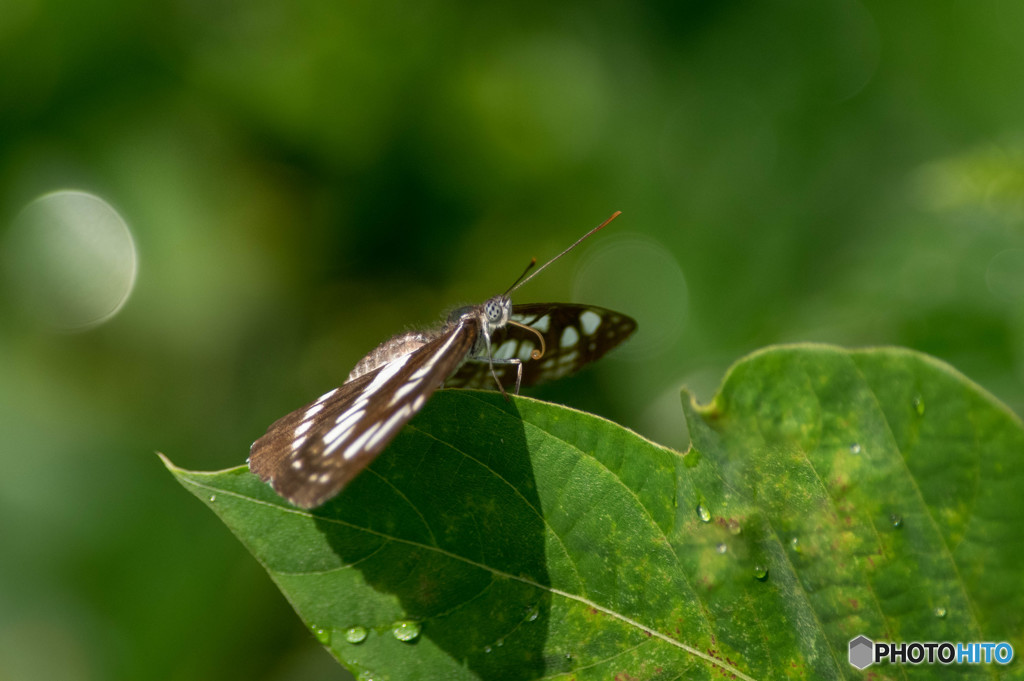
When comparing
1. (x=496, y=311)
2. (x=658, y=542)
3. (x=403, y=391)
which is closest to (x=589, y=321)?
(x=496, y=311)

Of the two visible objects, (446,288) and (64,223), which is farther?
(64,223)

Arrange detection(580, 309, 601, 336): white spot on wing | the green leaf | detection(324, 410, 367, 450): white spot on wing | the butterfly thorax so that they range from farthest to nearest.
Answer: detection(580, 309, 601, 336): white spot on wing, the butterfly thorax, detection(324, 410, 367, 450): white spot on wing, the green leaf

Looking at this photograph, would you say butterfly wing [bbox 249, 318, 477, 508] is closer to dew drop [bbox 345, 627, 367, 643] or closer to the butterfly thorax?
the butterfly thorax

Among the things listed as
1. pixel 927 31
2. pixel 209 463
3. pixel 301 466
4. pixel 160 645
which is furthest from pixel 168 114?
pixel 927 31

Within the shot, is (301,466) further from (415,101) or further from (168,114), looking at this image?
(168,114)

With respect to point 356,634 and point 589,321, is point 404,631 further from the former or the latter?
point 589,321

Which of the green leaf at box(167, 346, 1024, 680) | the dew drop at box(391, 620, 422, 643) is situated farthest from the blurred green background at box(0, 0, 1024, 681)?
the dew drop at box(391, 620, 422, 643)

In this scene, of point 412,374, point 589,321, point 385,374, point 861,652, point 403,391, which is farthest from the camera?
point 589,321
